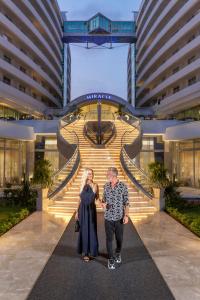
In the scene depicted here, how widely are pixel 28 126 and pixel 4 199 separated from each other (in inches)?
585

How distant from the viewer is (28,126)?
1267 inches

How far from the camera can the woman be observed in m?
7.59

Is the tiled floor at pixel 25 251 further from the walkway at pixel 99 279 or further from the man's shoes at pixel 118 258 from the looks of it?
the man's shoes at pixel 118 258

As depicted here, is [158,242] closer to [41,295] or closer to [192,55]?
[41,295]

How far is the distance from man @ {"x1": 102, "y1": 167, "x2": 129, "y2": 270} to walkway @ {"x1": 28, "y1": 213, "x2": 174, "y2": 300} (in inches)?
19.8

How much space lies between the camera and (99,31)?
228ft

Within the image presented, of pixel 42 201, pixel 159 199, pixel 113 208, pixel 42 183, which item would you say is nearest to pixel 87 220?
pixel 113 208

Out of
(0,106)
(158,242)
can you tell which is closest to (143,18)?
(0,106)

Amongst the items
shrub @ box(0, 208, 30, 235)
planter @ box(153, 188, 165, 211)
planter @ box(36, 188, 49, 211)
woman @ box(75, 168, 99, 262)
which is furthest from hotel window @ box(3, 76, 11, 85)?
woman @ box(75, 168, 99, 262)

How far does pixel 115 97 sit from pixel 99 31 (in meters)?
31.7

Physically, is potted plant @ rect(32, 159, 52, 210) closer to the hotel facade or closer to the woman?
the woman

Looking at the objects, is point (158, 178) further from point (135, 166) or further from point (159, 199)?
point (135, 166)

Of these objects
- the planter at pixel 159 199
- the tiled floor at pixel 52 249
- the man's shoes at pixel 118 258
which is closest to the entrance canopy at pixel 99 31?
the planter at pixel 159 199

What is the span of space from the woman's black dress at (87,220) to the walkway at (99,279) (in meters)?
0.42
